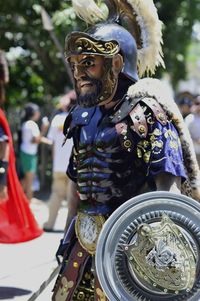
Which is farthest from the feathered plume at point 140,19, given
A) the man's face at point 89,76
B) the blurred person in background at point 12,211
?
the blurred person in background at point 12,211

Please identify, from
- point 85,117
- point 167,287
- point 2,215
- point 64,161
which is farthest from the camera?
point 64,161

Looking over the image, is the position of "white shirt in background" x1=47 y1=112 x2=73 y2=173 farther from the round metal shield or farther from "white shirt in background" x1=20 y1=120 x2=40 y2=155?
the round metal shield

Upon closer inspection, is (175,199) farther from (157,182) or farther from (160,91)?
(160,91)

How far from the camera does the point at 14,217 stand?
6.14 meters

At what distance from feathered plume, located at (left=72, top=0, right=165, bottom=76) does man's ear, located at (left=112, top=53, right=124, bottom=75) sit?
0.28 meters

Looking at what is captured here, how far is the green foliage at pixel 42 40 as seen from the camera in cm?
1386

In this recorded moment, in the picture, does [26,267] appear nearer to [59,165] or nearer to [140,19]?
[59,165]

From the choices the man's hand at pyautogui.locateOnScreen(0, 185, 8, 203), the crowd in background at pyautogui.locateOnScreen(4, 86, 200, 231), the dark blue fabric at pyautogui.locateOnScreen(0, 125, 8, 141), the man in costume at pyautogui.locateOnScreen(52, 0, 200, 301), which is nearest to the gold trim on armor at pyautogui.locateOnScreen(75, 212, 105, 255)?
the man in costume at pyautogui.locateOnScreen(52, 0, 200, 301)

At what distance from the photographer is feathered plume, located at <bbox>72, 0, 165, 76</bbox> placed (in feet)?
12.6

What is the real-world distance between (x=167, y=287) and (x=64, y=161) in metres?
5.51

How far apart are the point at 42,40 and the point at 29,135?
4.76m

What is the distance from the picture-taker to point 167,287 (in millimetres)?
3279

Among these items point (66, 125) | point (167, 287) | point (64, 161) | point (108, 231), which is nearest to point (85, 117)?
point (66, 125)

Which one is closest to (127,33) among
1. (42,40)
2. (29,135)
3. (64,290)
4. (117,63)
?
(117,63)
